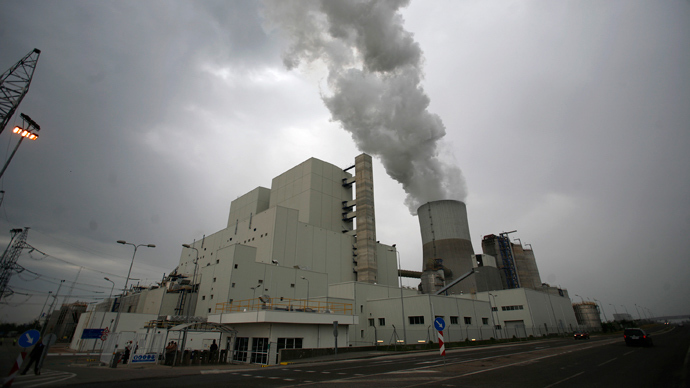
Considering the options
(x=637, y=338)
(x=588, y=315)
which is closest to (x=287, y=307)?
(x=637, y=338)

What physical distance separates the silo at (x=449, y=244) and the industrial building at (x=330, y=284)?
6.9 inches

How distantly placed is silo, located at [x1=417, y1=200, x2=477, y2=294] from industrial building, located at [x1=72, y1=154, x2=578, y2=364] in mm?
176

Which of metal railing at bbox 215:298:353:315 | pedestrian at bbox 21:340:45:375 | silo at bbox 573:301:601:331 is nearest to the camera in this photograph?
pedestrian at bbox 21:340:45:375

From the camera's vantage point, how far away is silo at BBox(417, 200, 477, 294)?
53656 mm

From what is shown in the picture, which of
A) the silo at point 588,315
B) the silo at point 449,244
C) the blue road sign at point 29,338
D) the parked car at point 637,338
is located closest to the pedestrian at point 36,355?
the blue road sign at point 29,338

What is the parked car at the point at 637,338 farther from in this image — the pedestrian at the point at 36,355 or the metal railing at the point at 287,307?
the pedestrian at the point at 36,355

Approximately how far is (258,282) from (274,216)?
441 inches

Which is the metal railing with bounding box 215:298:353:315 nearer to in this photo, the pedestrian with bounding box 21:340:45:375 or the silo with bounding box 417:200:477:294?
the pedestrian with bounding box 21:340:45:375

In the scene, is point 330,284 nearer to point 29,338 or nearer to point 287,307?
point 287,307

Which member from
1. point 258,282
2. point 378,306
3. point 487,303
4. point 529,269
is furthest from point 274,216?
point 529,269

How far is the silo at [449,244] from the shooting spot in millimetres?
53656

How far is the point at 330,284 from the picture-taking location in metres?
45.3

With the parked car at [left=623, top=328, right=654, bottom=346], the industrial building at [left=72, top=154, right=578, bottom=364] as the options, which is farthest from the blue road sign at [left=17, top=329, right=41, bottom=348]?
the parked car at [left=623, top=328, right=654, bottom=346]

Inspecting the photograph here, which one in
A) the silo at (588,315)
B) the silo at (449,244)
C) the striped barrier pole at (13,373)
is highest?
the silo at (449,244)
